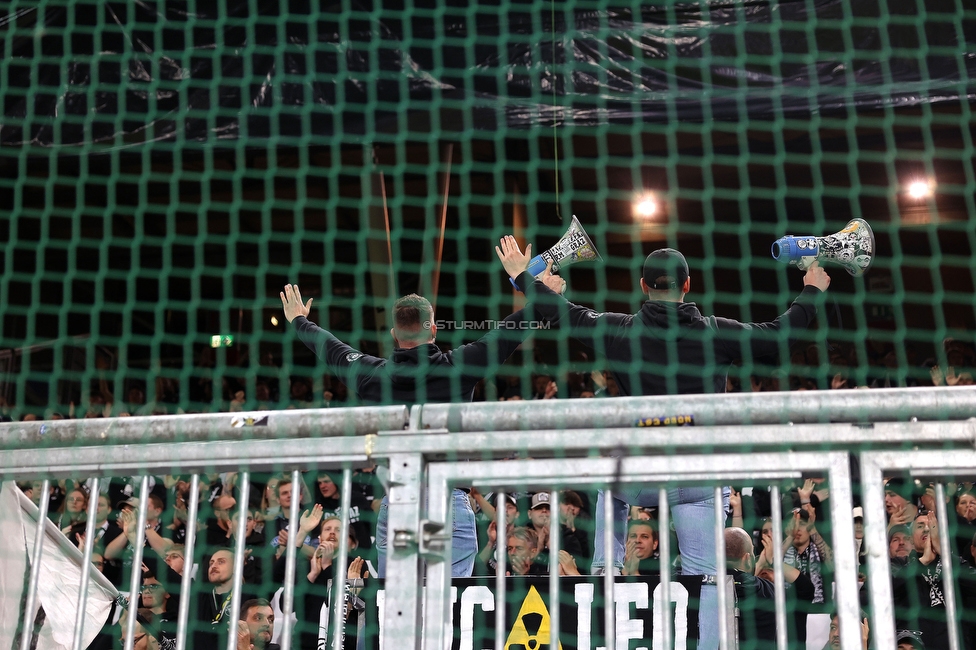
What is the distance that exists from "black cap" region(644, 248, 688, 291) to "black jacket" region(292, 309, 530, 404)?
1.71ft

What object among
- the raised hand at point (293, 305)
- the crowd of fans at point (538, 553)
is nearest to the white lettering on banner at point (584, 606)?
the crowd of fans at point (538, 553)

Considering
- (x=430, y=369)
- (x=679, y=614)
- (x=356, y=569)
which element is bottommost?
(x=679, y=614)

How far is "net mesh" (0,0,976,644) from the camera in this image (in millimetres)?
6070

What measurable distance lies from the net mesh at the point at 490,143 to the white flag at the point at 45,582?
5.98 ft

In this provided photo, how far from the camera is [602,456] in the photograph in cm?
236

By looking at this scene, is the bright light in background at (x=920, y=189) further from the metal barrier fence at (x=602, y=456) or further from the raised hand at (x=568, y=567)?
the metal barrier fence at (x=602, y=456)

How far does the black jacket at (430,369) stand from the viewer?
13.8ft

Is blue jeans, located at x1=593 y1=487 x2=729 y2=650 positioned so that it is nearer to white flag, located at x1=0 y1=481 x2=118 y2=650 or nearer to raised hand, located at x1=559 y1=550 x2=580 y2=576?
raised hand, located at x1=559 y1=550 x2=580 y2=576

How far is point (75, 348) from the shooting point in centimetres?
1121

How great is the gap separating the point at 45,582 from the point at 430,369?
5.73 feet

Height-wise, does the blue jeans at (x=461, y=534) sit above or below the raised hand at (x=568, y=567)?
above

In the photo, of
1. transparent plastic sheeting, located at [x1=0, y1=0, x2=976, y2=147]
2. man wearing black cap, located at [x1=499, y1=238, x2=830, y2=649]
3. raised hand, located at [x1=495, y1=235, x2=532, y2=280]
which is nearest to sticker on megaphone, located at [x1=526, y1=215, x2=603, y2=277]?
raised hand, located at [x1=495, y1=235, x2=532, y2=280]

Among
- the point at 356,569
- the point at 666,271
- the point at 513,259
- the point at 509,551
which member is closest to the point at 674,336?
the point at 666,271

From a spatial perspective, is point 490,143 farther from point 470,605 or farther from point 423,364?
point 470,605
